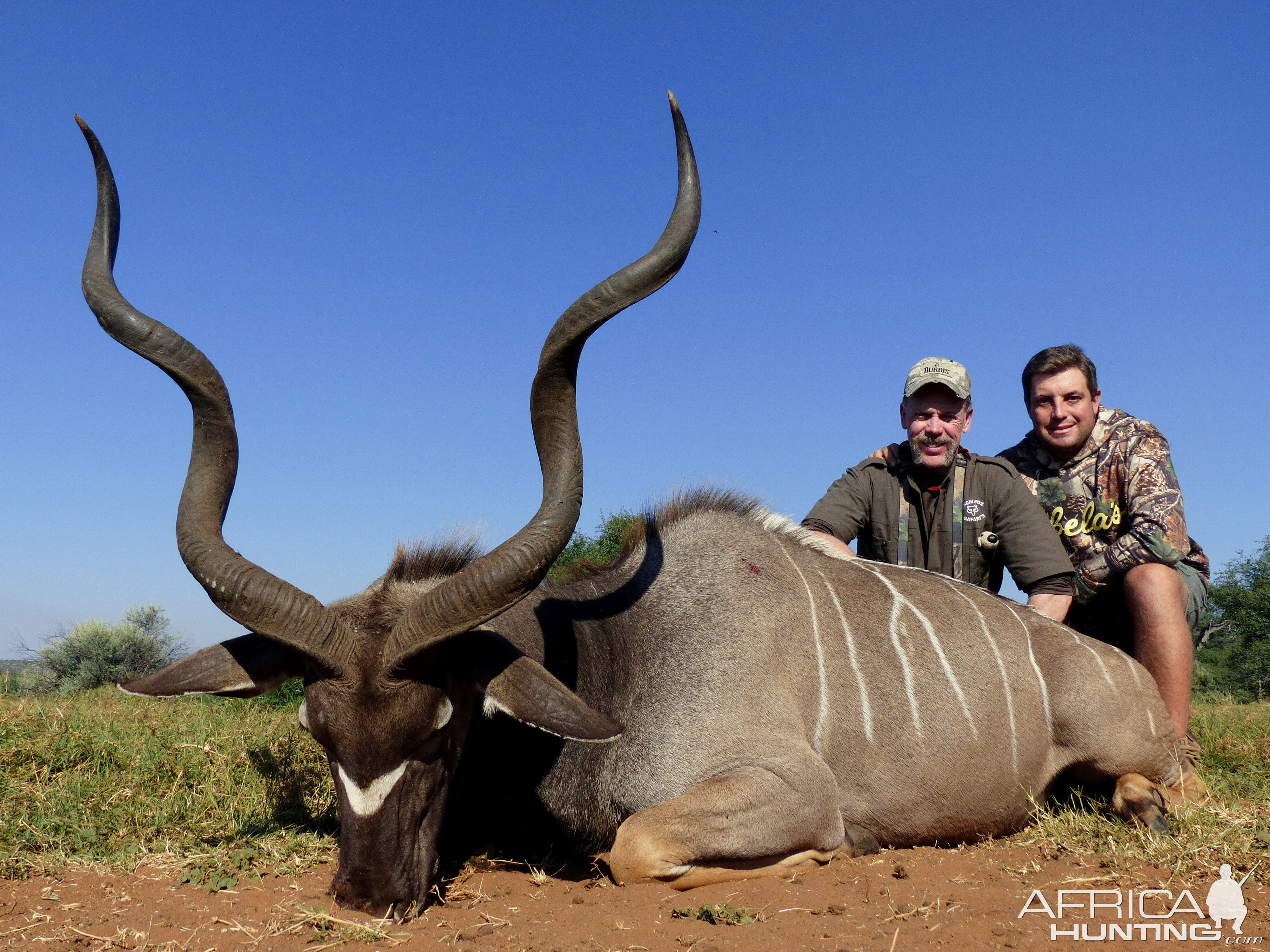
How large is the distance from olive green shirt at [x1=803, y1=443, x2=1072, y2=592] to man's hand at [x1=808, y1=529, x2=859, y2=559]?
51mm

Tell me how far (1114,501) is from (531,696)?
401cm

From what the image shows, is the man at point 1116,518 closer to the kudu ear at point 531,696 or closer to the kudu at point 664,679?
the kudu at point 664,679

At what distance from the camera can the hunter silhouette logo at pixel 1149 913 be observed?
296 centimetres

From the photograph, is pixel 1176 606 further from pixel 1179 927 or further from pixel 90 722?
pixel 90 722

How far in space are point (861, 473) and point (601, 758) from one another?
8.96 ft

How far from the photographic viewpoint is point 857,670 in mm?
4445

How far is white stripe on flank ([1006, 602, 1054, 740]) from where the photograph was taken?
185 inches

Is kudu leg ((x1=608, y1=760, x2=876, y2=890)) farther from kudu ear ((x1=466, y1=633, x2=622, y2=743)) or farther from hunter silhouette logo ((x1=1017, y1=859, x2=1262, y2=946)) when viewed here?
hunter silhouette logo ((x1=1017, y1=859, x2=1262, y2=946))

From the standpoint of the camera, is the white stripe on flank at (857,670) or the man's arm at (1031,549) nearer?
the white stripe on flank at (857,670)

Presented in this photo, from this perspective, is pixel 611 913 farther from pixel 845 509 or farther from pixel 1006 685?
pixel 845 509

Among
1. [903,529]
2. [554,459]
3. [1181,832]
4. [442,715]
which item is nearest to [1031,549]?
[903,529]

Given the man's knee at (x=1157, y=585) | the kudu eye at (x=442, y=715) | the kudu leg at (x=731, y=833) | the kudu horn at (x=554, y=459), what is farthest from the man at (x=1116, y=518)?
the kudu eye at (x=442, y=715)

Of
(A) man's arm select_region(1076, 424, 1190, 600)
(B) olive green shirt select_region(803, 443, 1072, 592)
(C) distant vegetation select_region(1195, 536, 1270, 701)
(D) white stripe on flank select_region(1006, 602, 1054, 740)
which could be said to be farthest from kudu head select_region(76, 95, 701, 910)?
(C) distant vegetation select_region(1195, 536, 1270, 701)

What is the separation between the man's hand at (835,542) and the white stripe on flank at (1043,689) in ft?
2.27
